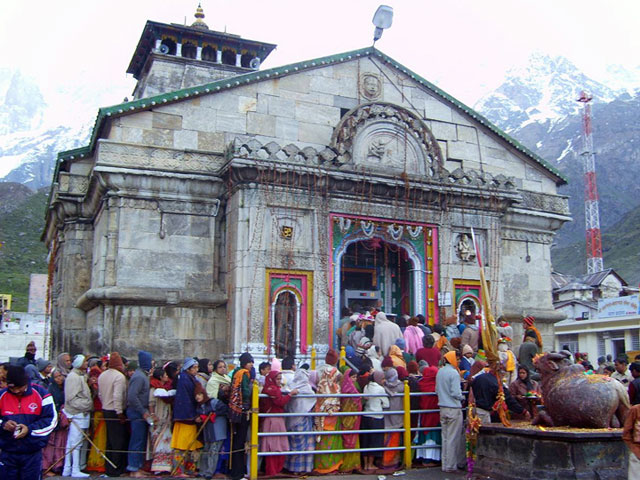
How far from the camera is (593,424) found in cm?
1031

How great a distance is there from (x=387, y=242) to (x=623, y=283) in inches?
1758

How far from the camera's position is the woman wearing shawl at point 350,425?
11711 mm

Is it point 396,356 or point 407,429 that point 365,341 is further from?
point 407,429

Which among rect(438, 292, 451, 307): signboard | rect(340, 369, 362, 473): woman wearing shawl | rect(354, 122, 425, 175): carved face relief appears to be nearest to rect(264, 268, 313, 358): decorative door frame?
rect(354, 122, 425, 175): carved face relief

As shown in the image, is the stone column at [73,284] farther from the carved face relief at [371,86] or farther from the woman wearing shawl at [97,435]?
the carved face relief at [371,86]

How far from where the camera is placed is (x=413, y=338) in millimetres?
15539

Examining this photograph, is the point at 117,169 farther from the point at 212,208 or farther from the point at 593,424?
the point at 593,424

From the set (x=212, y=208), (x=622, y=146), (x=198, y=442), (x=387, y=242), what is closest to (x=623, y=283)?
(x=387, y=242)

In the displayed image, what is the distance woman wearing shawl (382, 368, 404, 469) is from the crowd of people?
2 centimetres

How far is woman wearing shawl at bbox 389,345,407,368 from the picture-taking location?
44.1ft

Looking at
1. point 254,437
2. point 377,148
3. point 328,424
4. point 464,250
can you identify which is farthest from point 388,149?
point 254,437

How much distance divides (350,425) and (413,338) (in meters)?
4.19

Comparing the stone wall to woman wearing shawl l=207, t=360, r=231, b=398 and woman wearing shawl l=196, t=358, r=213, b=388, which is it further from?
woman wearing shawl l=207, t=360, r=231, b=398

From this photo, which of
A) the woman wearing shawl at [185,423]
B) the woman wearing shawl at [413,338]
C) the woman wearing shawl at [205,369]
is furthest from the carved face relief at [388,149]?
the woman wearing shawl at [185,423]
